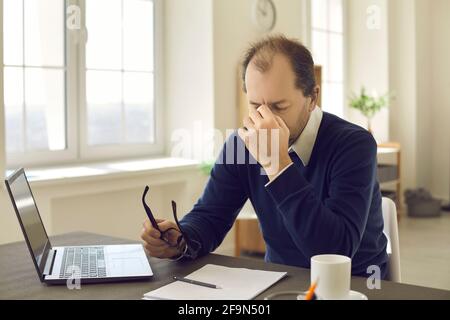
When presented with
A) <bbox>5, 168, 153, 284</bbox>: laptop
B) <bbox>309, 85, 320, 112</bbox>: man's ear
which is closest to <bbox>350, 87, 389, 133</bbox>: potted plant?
<bbox>309, 85, 320, 112</bbox>: man's ear

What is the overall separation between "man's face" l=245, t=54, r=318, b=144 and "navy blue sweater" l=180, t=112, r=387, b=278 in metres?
0.12

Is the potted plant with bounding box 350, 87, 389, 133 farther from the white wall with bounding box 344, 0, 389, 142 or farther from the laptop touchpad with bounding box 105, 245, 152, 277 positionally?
the laptop touchpad with bounding box 105, 245, 152, 277

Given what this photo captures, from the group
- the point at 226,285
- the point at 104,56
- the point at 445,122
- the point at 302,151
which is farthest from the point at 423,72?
the point at 226,285

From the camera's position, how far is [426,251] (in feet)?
15.6

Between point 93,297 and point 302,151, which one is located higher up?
point 302,151

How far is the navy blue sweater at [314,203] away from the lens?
149cm

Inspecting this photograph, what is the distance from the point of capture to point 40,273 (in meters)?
1.42

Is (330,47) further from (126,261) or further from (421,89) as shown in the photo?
(126,261)

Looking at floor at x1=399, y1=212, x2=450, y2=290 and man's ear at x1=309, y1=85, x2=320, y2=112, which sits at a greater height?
man's ear at x1=309, y1=85, x2=320, y2=112

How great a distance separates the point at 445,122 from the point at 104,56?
168 inches

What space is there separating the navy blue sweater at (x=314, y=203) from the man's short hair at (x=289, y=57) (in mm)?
144

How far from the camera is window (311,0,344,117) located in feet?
20.1

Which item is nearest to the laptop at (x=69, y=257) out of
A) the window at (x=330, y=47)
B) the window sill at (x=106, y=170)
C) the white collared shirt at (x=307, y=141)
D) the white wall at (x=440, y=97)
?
the white collared shirt at (x=307, y=141)
